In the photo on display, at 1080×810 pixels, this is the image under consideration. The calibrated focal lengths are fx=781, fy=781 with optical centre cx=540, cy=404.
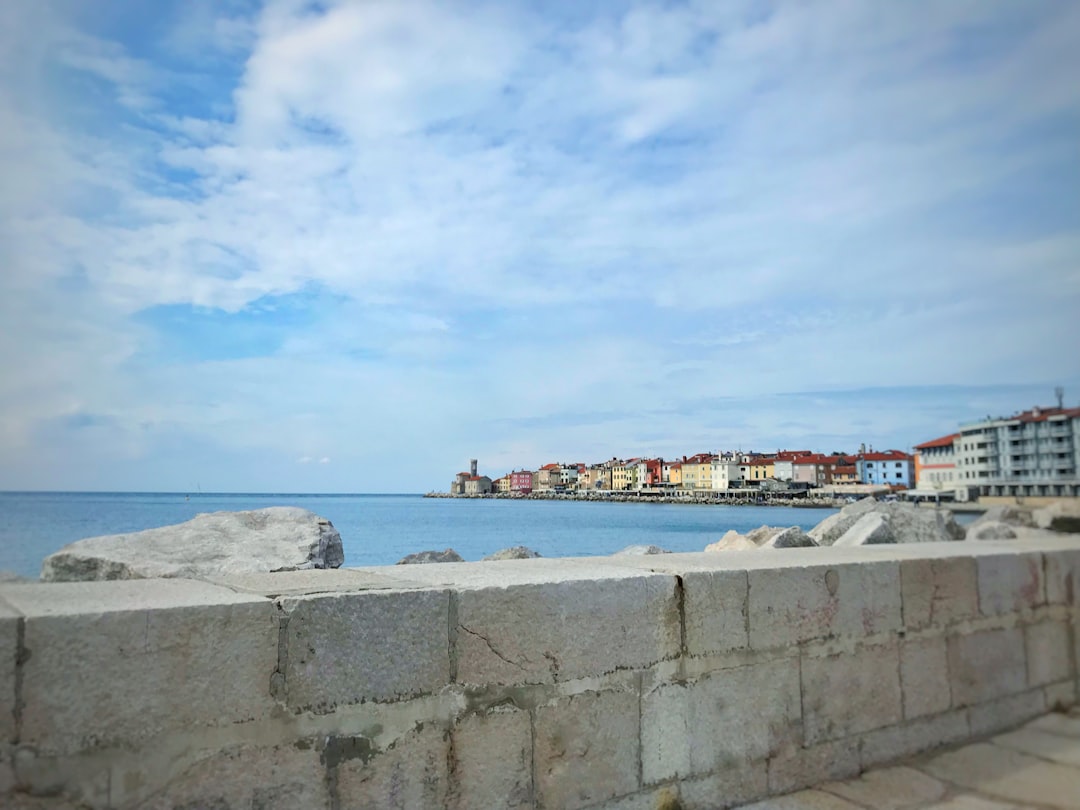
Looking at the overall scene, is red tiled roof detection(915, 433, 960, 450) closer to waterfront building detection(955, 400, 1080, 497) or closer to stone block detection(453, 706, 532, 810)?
waterfront building detection(955, 400, 1080, 497)

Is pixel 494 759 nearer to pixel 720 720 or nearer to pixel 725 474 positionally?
pixel 720 720

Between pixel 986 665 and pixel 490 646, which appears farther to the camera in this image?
pixel 986 665

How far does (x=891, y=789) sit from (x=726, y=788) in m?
0.86

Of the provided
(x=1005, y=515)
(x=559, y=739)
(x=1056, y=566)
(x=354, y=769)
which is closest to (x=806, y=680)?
(x=559, y=739)

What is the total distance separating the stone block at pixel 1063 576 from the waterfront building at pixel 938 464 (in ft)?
5.42

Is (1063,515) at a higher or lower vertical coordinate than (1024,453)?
lower

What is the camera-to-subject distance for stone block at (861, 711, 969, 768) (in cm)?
368

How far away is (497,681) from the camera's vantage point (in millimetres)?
2643

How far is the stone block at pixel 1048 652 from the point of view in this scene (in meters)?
4.58

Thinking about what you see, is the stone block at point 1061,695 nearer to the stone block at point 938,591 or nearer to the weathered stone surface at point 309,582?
the stone block at point 938,591

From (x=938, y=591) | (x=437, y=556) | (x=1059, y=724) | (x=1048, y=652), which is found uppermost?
(x=938, y=591)

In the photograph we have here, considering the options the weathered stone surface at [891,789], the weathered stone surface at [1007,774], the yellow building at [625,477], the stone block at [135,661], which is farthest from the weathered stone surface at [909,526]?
the yellow building at [625,477]

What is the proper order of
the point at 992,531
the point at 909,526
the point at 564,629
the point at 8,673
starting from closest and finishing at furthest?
the point at 8,673, the point at 564,629, the point at 992,531, the point at 909,526

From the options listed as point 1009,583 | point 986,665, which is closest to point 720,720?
point 986,665
